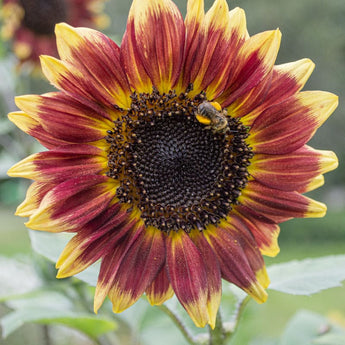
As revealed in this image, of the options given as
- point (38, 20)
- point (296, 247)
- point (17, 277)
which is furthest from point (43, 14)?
point (296, 247)

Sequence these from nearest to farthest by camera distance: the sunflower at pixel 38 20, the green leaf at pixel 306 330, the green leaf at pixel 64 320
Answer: the green leaf at pixel 64 320
the green leaf at pixel 306 330
the sunflower at pixel 38 20

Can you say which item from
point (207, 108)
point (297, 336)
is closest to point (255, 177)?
point (207, 108)

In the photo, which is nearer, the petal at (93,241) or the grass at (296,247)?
the petal at (93,241)

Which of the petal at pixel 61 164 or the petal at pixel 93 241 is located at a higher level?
the petal at pixel 61 164

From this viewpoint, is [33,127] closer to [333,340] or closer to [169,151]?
[169,151]

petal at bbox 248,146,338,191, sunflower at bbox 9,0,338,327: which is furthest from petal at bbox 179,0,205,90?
petal at bbox 248,146,338,191

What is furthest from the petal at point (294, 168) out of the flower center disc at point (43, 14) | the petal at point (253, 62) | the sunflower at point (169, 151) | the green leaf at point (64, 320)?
the flower center disc at point (43, 14)

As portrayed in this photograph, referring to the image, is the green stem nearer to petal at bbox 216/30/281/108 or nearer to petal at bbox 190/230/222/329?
petal at bbox 190/230/222/329

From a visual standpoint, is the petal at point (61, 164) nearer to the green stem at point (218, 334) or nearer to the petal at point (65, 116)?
the petal at point (65, 116)
